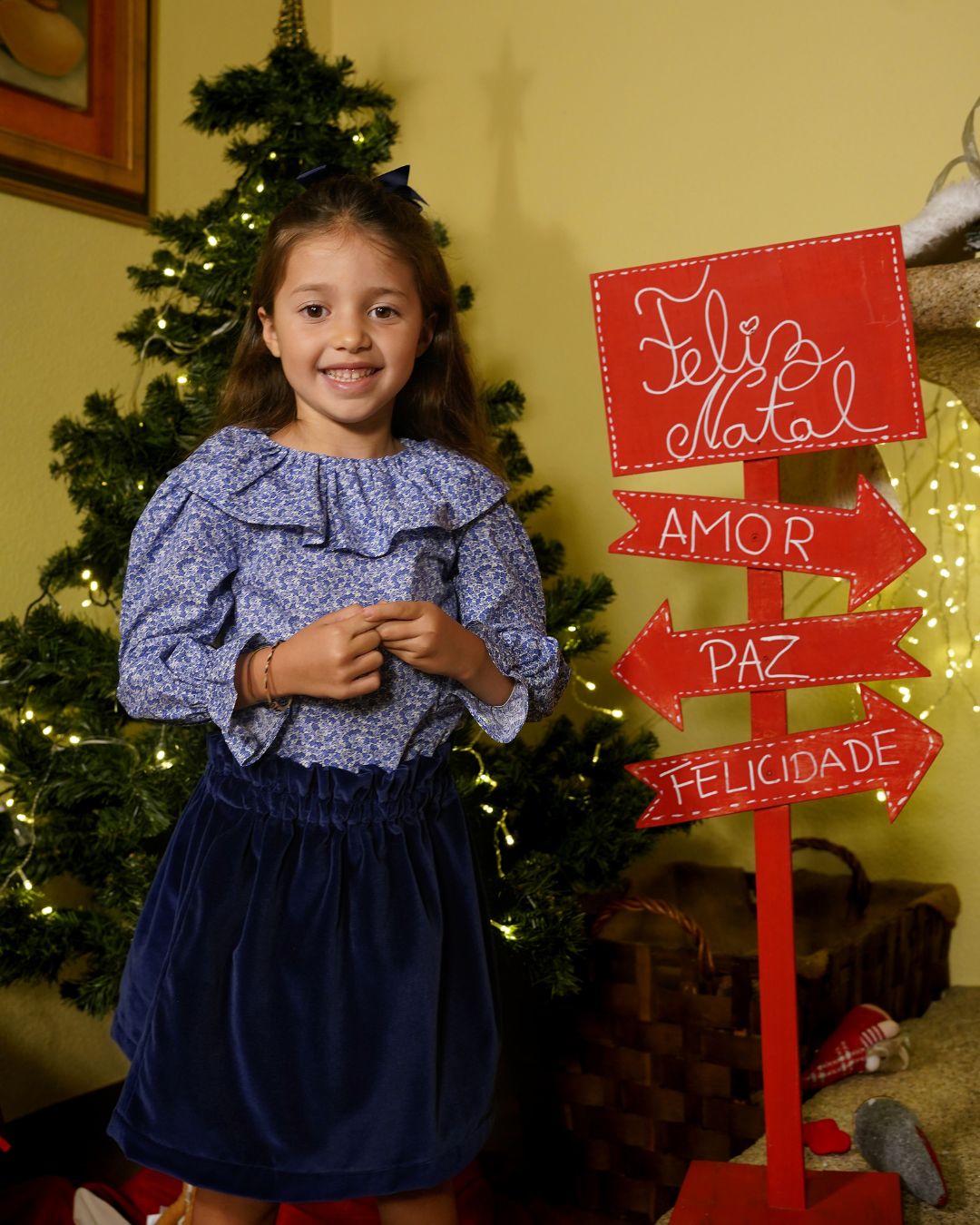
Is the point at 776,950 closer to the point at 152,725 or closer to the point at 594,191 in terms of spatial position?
the point at 152,725

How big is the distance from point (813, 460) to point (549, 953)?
666mm

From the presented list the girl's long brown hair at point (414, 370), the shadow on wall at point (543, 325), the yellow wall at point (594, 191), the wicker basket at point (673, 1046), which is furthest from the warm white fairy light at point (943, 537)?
the girl's long brown hair at point (414, 370)

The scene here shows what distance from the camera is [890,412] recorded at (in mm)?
1009

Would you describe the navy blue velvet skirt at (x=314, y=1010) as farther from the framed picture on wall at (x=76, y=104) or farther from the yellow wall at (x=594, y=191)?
the framed picture on wall at (x=76, y=104)

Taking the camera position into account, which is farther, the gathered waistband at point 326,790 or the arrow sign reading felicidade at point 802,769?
the arrow sign reading felicidade at point 802,769

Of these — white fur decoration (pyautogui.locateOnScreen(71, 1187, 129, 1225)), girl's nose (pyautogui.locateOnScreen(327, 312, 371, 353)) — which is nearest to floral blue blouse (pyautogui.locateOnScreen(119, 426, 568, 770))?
girl's nose (pyautogui.locateOnScreen(327, 312, 371, 353))

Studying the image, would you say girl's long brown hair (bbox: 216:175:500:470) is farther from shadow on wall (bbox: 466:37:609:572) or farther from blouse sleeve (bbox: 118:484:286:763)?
shadow on wall (bbox: 466:37:609:572)

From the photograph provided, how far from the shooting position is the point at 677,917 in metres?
1.32

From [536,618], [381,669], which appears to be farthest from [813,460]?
[381,669]

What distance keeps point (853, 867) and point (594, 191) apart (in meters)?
1.23

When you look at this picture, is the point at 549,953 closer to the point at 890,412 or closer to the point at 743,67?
the point at 890,412

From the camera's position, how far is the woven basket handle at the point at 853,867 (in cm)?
165

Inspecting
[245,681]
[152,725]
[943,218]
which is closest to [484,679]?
[245,681]

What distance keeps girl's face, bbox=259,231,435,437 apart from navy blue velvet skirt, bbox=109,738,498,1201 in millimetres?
329
